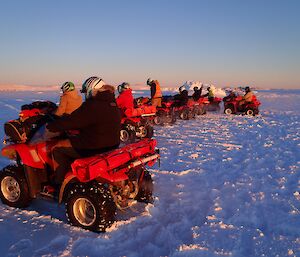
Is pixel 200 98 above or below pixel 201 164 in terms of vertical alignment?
above

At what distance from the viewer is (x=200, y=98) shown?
62.1ft

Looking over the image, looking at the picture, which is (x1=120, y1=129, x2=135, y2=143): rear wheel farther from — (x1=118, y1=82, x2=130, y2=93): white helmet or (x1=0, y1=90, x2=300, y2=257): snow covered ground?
(x1=0, y1=90, x2=300, y2=257): snow covered ground

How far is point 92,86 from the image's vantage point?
4.45m

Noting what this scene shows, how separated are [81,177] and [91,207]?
57cm

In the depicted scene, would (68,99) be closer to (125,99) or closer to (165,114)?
(125,99)

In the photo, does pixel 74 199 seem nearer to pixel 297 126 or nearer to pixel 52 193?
pixel 52 193

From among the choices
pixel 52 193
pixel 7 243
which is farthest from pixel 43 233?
pixel 52 193

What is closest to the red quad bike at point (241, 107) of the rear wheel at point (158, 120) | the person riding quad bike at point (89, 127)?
the rear wheel at point (158, 120)

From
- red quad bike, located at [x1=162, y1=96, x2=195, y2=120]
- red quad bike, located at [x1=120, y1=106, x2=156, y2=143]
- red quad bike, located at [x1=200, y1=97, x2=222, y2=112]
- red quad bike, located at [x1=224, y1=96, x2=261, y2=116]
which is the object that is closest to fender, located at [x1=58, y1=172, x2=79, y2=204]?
red quad bike, located at [x1=120, y1=106, x2=156, y2=143]

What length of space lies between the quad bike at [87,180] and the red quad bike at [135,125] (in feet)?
18.0

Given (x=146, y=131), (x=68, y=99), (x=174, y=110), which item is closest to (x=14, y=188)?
(x=68, y=99)

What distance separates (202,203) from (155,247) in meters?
1.67

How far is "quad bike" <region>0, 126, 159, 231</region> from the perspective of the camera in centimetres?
433

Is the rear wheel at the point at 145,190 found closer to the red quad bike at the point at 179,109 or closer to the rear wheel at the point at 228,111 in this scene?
the red quad bike at the point at 179,109
